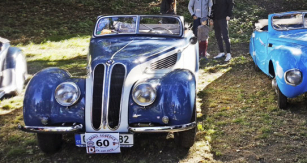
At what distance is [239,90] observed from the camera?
625 cm

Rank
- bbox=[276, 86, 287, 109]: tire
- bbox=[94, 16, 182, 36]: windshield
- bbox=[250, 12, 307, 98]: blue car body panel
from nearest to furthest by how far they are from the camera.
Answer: bbox=[250, 12, 307, 98]: blue car body panel
bbox=[276, 86, 287, 109]: tire
bbox=[94, 16, 182, 36]: windshield

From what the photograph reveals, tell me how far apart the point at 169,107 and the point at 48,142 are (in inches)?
59.2

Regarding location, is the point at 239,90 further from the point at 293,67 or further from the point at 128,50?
the point at 128,50

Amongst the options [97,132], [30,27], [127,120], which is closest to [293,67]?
[127,120]

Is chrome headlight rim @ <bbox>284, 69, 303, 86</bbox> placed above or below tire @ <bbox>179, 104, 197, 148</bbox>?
above

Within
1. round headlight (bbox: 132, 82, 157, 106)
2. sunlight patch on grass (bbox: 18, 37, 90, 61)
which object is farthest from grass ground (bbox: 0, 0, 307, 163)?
round headlight (bbox: 132, 82, 157, 106)

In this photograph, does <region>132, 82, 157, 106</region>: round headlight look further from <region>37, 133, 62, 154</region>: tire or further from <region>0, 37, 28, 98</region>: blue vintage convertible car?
<region>0, 37, 28, 98</region>: blue vintage convertible car

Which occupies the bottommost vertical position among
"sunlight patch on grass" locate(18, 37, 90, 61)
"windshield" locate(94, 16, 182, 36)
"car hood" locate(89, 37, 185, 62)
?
"sunlight patch on grass" locate(18, 37, 90, 61)

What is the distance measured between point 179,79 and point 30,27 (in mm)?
11466

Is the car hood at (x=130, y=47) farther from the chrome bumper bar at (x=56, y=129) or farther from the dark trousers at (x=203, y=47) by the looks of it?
the dark trousers at (x=203, y=47)

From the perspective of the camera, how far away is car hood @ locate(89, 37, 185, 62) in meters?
4.32

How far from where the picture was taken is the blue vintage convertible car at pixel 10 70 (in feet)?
19.2

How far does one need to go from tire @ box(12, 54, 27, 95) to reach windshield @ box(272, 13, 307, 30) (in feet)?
16.4

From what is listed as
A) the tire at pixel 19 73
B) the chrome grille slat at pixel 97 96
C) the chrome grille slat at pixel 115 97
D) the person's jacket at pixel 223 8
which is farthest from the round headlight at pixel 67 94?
the person's jacket at pixel 223 8
